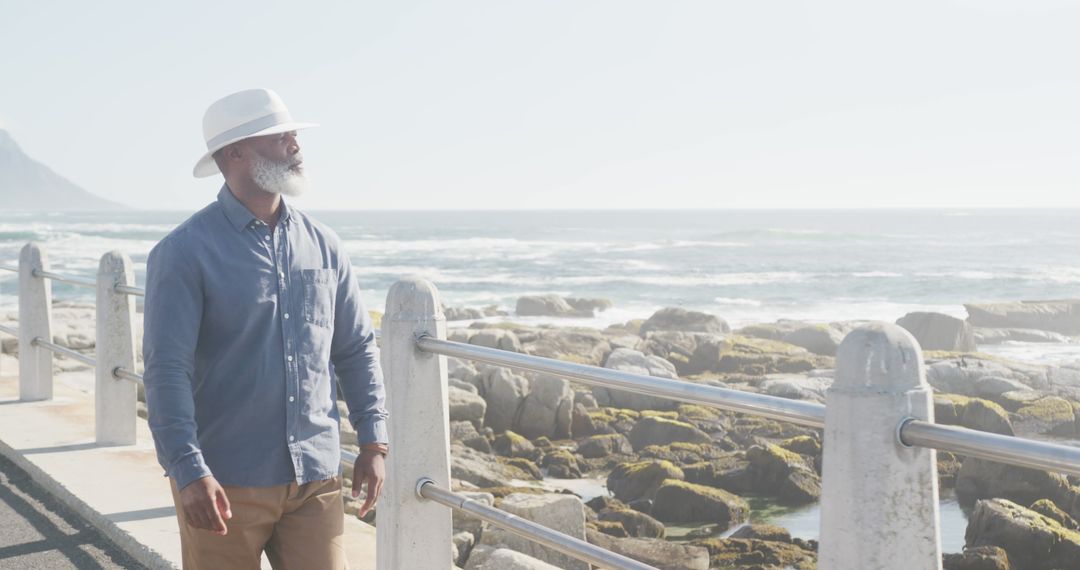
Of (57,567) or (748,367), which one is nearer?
(57,567)

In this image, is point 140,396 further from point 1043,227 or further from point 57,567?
point 1043,227

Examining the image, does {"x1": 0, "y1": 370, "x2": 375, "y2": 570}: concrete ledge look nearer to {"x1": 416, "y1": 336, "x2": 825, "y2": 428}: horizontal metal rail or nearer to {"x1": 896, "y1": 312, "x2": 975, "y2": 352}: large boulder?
{"x1": 416, "y1": 336, "x2": 825, "y2": 428}: horizontal metal rail

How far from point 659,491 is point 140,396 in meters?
5.10

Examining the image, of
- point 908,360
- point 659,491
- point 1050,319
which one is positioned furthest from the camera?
point 1050,319

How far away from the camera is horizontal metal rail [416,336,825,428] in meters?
2.38

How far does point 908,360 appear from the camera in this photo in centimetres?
217

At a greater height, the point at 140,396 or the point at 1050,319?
the point at 140,396

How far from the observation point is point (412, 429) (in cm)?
368

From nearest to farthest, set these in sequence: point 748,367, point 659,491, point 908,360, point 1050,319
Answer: point 908,360 < point 659,491 < point 748,367 < point 1050,319

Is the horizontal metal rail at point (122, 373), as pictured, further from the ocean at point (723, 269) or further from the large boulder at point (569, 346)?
the ocean at point (723, 269)

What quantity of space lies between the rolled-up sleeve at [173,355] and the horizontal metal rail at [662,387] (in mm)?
844

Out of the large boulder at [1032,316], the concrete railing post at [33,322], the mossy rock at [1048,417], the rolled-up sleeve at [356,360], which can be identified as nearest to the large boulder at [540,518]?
the concrete railing post at [33,322]

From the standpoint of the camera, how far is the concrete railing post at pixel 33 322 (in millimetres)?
7668

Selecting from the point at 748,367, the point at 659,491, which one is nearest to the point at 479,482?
the point at 659,491
